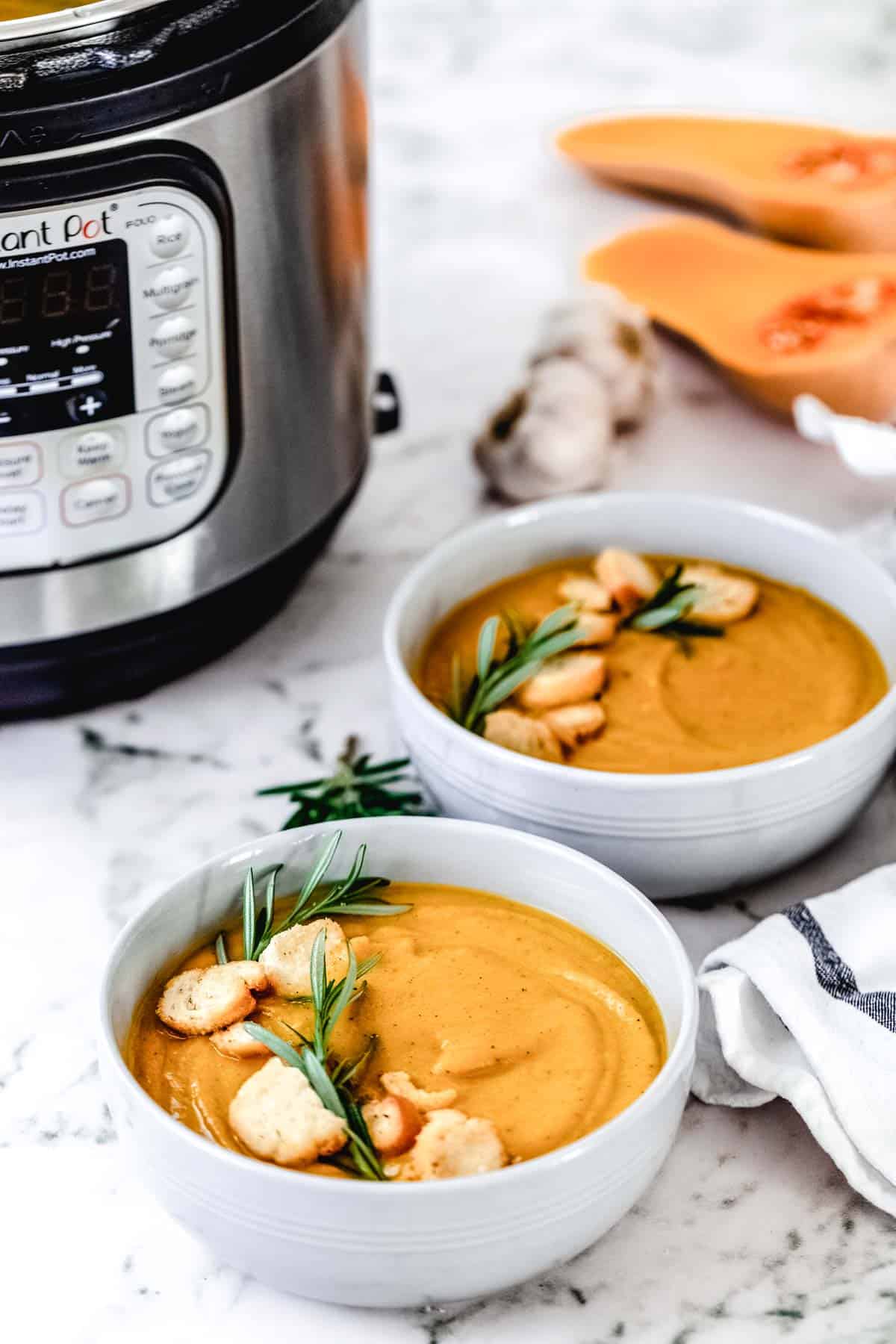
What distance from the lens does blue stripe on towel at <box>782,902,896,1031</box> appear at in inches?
29.4

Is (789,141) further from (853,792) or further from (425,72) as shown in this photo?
(853,792)

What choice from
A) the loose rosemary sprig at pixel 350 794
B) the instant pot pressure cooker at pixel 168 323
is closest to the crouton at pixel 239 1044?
the loose rosemary sprig at pixel 350 794

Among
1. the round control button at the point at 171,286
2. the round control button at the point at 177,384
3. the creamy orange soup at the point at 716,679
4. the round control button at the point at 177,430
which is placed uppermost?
the round control button at the point at 171,286

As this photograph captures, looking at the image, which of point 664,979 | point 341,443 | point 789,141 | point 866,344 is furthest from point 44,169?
point 789,141

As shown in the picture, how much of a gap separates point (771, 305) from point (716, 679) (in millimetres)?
455

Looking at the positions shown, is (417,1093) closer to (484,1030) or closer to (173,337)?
(484,1030)

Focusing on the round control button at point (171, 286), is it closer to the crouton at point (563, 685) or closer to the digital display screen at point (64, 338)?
the digital display screen at point (64, 338)

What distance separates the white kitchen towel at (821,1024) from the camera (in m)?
0.71

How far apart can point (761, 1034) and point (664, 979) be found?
61 mm

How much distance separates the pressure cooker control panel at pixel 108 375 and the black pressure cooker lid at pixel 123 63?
0.04 metres

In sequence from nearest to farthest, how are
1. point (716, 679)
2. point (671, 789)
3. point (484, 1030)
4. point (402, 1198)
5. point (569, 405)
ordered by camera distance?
1. point (402, 1198)
2. point (484, 1030)
3. point (671, 789)
4. point (716, 679)
5. point (569, 405)

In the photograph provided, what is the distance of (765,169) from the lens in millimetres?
1410

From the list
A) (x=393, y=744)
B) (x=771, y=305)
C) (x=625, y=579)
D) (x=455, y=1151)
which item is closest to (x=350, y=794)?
(x=393, y=744)

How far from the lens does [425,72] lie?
170 centimetres
